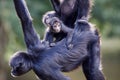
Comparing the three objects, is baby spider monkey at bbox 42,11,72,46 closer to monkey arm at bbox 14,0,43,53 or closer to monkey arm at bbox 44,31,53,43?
monkey arm at bbox 44,31,53,43

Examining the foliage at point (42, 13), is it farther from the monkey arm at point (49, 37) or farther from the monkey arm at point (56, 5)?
the monkey arm at point (49, 37)

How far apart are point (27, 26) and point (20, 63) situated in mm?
207

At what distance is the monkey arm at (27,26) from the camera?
2.61 meters

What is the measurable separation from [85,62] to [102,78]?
14 cm

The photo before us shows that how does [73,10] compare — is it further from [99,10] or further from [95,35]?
[99,10]

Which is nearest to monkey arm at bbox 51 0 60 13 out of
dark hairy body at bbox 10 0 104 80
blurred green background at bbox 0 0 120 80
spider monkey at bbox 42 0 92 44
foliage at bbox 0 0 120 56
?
spider monkey at bbox 42 0 92 44

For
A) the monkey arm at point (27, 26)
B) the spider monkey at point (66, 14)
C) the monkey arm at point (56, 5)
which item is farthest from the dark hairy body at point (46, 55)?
the monkey arm at point (56, 5)

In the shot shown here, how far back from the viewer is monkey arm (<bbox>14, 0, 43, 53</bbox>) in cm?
261

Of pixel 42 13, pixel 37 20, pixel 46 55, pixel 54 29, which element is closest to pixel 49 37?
pixel 54 29

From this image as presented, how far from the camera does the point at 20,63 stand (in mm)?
2596

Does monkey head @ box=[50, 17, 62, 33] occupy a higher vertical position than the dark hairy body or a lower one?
higher

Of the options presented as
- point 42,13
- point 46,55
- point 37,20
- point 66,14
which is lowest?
point 37,20

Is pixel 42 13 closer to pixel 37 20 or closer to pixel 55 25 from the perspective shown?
pixel 37 20

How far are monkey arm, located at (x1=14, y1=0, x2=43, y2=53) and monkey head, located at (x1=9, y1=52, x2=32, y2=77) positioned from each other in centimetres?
6
